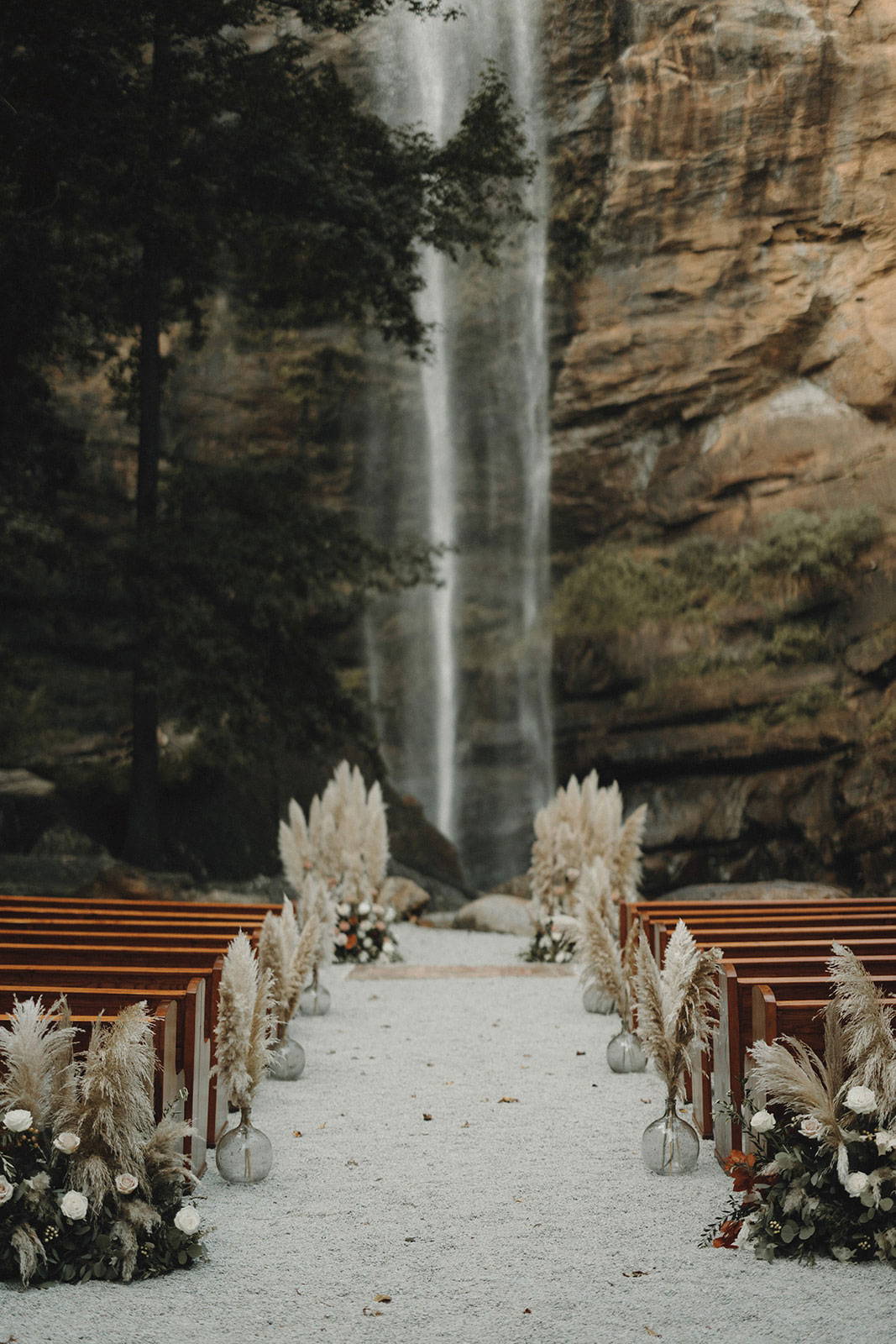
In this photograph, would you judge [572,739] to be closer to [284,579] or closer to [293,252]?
[284,579]

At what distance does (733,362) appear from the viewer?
16.5 meters

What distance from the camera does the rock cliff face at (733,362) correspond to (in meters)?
14.9

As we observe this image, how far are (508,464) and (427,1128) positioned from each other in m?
14.6

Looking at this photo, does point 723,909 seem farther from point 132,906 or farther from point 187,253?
point 187,253

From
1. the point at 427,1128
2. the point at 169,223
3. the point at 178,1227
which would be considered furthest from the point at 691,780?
the point at 178,1227

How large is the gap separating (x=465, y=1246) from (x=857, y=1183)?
1.13 meters

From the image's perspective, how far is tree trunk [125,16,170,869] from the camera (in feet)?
38.5

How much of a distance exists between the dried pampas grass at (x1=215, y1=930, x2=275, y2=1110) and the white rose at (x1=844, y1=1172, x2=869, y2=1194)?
1.87 m

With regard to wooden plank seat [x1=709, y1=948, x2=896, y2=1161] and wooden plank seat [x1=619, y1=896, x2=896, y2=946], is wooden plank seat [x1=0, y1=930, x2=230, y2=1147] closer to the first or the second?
wooden plank seat [x1=709, y1=948, x2=896, y2=1161]

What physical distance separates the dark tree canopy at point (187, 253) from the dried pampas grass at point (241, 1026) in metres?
7.58

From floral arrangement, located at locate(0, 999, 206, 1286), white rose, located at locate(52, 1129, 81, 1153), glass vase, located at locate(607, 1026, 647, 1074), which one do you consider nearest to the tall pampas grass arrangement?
floral arrangement, located at locate(0, 999, 206, 1286)

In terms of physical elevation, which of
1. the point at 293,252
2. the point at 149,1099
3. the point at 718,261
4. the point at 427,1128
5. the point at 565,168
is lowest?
the point at 427,1128

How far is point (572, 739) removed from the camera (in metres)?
17.1

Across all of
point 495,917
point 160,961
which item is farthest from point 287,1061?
point 495,917
